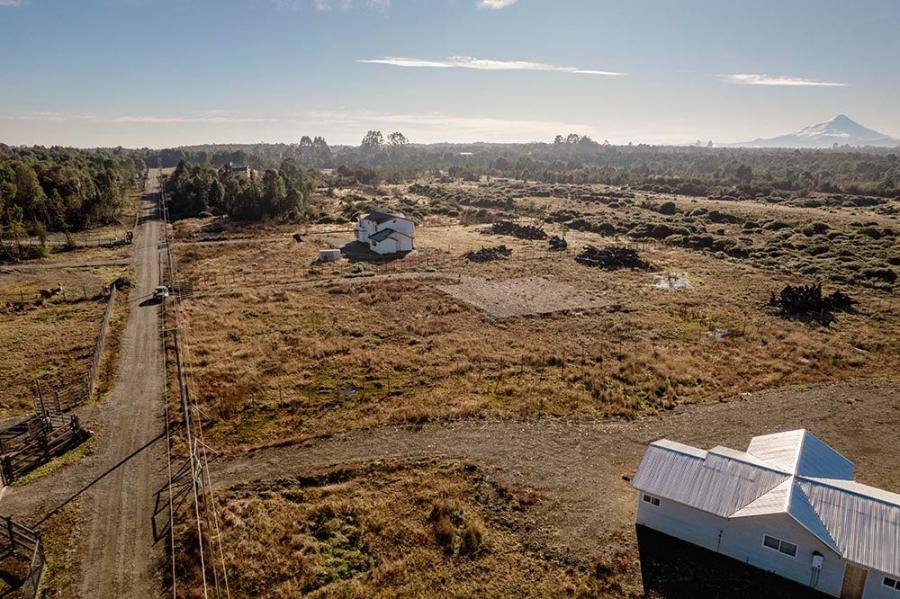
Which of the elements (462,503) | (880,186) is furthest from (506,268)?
(880,186)

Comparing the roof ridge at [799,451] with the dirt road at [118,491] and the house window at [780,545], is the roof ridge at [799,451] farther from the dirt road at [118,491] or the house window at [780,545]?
the dirt road at [118,491]

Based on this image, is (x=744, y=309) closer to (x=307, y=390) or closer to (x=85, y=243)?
(x=307, y=390)

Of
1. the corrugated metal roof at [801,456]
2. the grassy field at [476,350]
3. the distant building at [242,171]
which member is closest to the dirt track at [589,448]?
the grassy field at [476,350]

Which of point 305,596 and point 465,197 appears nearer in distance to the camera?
point 305,596

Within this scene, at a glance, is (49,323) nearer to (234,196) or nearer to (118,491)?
(118,491)

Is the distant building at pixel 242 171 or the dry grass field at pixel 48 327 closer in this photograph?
the dry grass field at pixel 48 327

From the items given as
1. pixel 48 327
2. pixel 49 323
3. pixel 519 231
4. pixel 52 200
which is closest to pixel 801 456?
pixel 48 327
